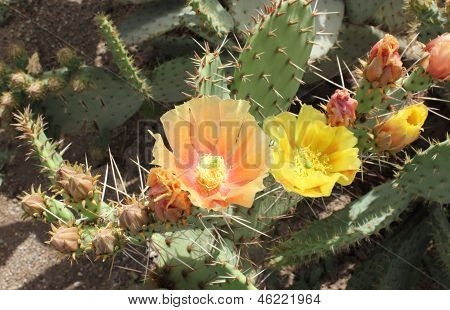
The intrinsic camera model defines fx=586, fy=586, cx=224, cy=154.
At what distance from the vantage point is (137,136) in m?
A: 2.88

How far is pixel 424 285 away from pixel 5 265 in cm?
185

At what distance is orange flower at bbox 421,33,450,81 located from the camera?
5.28 feet

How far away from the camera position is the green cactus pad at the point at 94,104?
8.66 feet

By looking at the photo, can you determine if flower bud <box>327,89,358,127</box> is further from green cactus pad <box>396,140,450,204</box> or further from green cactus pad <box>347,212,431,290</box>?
green cactus pad <box>347,212,431,290</box>

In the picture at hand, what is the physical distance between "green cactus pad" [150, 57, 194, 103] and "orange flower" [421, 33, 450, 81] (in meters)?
1.20

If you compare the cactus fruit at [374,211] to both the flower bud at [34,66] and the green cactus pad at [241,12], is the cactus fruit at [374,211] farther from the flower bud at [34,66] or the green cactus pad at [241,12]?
the flower bud at [34,66]

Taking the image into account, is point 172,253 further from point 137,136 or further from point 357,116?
point 137,136

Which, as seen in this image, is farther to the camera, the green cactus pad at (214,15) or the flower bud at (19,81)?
the flower bud at (19,81)

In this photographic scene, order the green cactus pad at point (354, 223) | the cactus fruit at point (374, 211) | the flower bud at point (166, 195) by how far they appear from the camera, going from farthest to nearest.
→ the green cactus pad at point (354, 223), the cactus fruit at point (374, 211), the flower bud at point (166, 195)

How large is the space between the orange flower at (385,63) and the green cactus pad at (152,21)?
121 centimetres

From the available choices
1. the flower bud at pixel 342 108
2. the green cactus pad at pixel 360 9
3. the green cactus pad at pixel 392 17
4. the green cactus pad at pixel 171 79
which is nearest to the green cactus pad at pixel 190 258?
the flower bud at pixel 342 108

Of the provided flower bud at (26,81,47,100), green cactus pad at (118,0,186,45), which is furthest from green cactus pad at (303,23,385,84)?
flower bud at (26,81,47,100)

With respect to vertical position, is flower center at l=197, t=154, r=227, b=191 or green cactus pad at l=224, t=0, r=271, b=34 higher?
green cactus pad at l=224, t=0, r=271, b=34

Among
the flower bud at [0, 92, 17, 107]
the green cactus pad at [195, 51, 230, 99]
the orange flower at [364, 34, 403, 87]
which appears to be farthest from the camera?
the flower bud at [0, 92, 17, 107]
